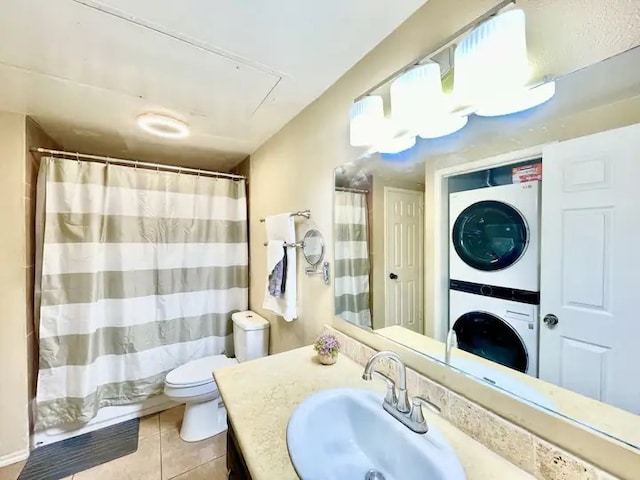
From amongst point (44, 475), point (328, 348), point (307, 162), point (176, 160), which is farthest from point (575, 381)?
point (176, 160)

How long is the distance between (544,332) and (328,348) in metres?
0.77

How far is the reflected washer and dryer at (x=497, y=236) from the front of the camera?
75 centimetres

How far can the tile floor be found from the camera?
1.55 meters

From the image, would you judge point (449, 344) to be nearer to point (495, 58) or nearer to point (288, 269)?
point (495, 58)

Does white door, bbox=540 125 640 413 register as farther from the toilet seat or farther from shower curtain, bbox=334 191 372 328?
the toilet seat

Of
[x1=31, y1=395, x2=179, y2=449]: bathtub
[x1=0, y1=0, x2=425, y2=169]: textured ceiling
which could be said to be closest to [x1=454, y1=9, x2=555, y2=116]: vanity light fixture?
[x1=0, y1=0, x2=425, y2=169]: textured ceiling

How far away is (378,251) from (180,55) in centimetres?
119

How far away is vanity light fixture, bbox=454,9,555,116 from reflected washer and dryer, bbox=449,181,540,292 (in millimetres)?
225

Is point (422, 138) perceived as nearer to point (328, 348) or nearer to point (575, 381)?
point (575, 381)

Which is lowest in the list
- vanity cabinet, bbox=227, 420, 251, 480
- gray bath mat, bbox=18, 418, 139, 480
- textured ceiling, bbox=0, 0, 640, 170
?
gray bath mat, bbox=18, 418, 139, 480

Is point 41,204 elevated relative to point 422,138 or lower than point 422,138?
lower

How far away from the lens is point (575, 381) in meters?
0.66

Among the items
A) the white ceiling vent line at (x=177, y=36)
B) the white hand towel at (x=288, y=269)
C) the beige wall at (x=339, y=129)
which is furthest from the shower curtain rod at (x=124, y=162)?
the white ceiling vent line at (x=177, y=36)

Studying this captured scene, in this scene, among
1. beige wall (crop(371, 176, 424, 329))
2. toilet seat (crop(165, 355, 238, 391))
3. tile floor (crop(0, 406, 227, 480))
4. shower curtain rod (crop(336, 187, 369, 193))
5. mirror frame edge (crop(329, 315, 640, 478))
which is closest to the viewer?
mirror frame edge (crop(329, 315, 640, 478))
